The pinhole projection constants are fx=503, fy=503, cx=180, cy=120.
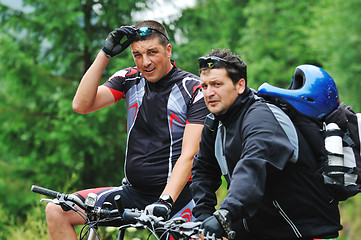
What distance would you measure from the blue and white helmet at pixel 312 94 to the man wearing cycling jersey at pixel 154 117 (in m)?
0.91

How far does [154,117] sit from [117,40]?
Result: 2.28 ft

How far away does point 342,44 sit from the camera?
64.8ft

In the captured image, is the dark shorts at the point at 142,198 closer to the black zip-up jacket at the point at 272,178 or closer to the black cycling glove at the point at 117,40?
the black zip-up jacket at the point at 272,178

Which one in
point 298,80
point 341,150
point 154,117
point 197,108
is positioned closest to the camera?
point 341,150

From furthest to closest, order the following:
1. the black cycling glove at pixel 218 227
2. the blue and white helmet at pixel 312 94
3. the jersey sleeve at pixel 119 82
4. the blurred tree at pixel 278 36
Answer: the blurred tree at pixel 278 36, the jersey sleeve at pixel 119 82, the blue and white helmet at pixel 312 94, the black cycling glove at pixel 218 227

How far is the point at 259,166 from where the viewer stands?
279 cm

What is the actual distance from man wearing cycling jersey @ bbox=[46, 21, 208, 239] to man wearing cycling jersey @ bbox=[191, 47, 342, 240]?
670 mm

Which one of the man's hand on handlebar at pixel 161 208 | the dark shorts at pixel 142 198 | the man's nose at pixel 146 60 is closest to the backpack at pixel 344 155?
the man's hand on handlebar at pixel 161 208

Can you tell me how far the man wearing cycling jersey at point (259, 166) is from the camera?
2773mm

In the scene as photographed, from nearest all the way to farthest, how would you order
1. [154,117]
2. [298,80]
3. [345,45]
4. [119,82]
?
[298,80] → [154,117] → [119,82] → [345,45]

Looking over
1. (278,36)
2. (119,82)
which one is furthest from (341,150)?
(278,36)

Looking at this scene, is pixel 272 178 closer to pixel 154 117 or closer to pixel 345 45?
pixel 154 117

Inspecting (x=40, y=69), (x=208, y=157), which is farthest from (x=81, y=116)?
(x=208, y=157)

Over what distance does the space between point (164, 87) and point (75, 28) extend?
723 centimetres
